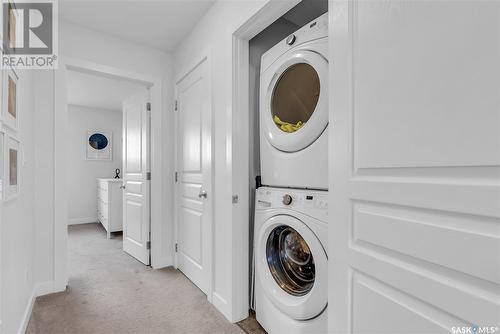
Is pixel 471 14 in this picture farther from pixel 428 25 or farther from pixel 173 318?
pixel 173 318

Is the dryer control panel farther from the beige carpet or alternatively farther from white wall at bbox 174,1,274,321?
the beige carpet

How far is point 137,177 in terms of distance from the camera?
3.07 meters

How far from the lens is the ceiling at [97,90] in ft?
12.2

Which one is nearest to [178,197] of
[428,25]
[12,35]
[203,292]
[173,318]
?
[203,292]

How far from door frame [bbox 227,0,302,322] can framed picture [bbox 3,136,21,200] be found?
3.87ft

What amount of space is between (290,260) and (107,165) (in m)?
4.98

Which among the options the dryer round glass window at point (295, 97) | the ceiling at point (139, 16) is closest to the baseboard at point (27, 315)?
the dryer round glass window at point (295, 97)

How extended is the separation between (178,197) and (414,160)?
2.34 meters

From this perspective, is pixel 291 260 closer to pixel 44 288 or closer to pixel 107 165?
pixel 44 288

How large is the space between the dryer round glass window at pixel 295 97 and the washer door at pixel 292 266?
1.96 ft

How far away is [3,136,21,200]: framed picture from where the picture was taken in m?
1.27

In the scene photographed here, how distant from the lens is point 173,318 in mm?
1850

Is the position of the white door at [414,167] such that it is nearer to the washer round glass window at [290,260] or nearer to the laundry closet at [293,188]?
the laundry closet at [293,188]

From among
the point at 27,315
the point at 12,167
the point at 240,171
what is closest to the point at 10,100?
the point at 12,167
